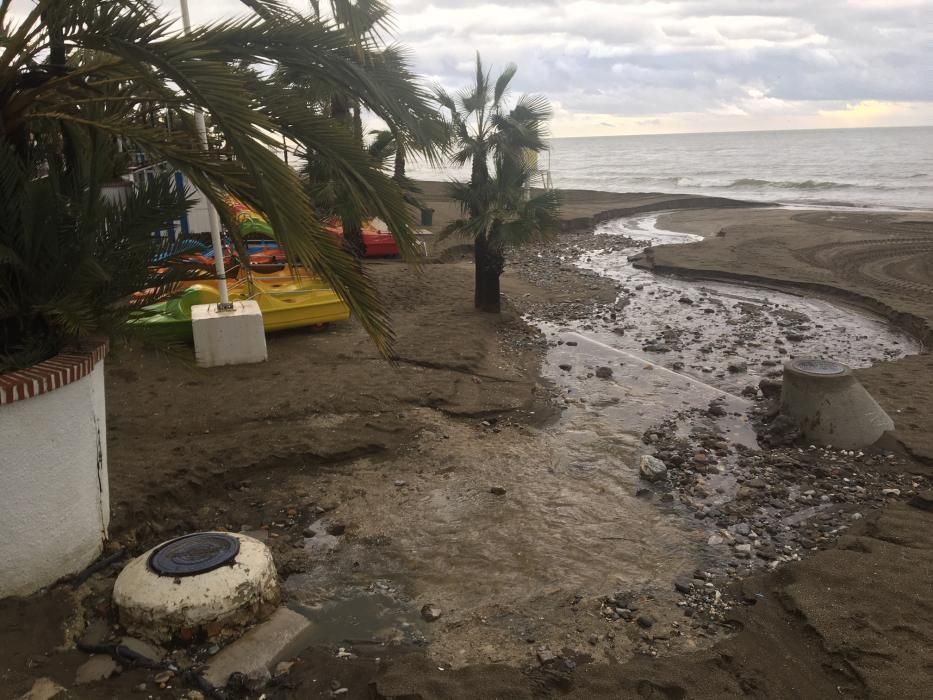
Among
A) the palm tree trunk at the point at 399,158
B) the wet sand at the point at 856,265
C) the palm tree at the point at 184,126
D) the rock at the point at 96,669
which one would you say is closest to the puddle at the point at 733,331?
the wet sand at the point at 856,265

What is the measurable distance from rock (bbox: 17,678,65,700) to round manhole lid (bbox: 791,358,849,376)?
749 centimetres

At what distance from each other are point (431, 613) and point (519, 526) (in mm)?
1520

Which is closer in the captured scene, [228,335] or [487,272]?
[228,335]

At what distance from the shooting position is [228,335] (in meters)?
9.57

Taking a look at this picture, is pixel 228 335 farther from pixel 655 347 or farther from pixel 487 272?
pixel 655 347

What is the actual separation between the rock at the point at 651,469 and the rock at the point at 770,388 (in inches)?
110

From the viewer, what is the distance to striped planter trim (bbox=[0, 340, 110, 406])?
4398 mm

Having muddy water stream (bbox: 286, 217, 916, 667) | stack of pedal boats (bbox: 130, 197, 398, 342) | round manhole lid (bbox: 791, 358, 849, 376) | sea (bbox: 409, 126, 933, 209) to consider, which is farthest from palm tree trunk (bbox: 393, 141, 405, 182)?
sea (bbox: 409, 126, 933, 209)

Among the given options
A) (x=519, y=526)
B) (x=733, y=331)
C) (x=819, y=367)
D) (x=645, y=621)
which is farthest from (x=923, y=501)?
(x=733, y=331)

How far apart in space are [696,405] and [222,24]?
728 cm

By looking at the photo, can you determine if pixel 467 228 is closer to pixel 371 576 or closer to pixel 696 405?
pixel 696 405

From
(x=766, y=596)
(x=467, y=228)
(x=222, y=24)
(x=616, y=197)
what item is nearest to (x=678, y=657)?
(x=766, y=596)

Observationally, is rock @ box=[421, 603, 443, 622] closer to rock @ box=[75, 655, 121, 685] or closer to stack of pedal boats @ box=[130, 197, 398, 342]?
rock @ box=[75, 655, 121, 685]

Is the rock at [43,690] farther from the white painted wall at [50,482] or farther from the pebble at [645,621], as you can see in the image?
the pebble at [645,621]
